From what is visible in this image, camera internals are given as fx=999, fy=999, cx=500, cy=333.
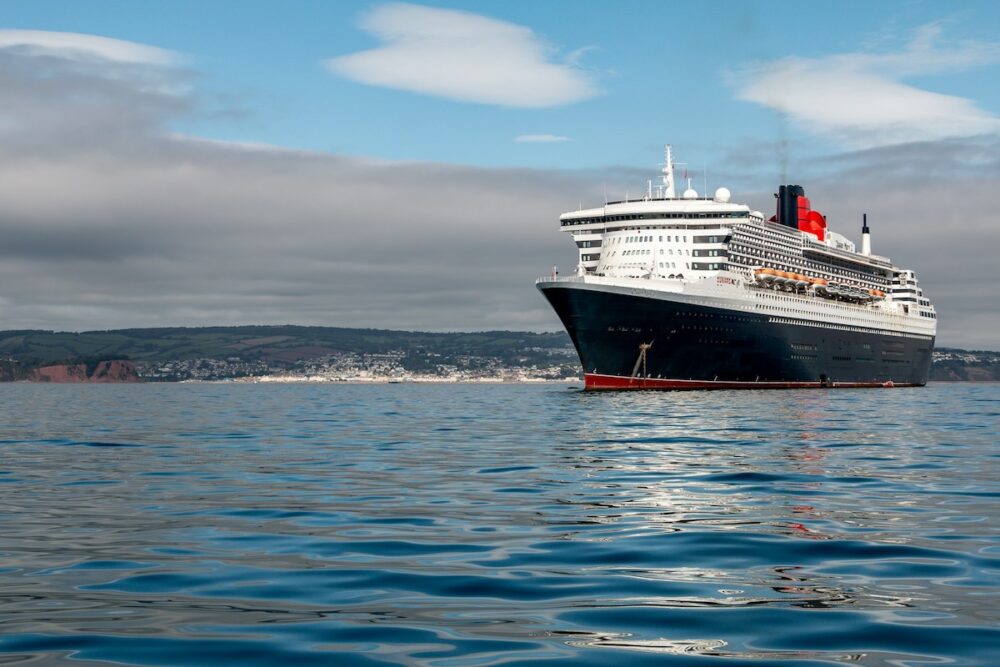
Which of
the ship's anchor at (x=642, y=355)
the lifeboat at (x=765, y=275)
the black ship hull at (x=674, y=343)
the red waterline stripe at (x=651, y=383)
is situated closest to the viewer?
the black ship hull at (x=674, y=343)

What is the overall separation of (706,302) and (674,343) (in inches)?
163

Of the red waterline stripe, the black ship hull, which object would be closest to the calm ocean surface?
the black ship hull

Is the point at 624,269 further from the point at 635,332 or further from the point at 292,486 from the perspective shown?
the point at 292,486

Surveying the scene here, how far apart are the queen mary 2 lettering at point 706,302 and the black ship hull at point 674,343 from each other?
0.09m

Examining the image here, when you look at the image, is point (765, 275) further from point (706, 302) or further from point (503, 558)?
point (503, 558)

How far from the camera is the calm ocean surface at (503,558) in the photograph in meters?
7.38

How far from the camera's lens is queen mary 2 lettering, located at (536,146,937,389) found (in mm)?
73625

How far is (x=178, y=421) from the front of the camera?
144ft

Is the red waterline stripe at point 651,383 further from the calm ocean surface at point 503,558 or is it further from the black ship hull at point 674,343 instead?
the calm ocean surface at point 503,558

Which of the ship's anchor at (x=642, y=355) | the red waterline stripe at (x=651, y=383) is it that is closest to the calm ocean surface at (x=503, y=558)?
the ship's anchor at (x=642, y=355)

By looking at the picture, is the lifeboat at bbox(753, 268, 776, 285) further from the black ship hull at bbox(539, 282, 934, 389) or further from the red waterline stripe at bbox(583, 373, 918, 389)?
the red waterline stripe at bbox(583, 373, 918, 389)

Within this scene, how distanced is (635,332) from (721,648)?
219 feet

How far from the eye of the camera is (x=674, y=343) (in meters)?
74.5

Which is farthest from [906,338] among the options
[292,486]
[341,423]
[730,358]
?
[292,486]
